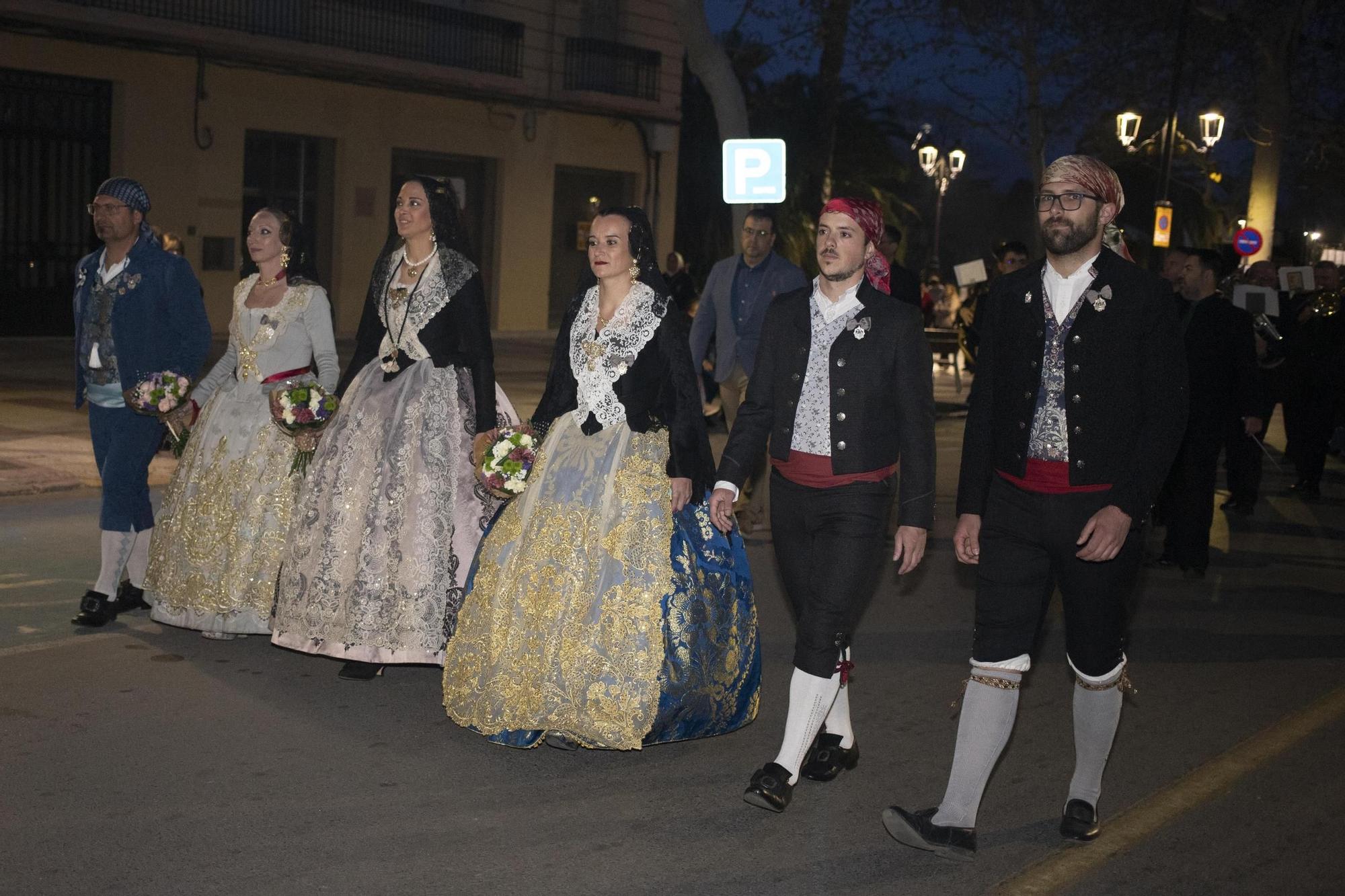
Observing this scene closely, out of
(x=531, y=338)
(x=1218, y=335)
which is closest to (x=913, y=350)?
(x=1218, y=335)

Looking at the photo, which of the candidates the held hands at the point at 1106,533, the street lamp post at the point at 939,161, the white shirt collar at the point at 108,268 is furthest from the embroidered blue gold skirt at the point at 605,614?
the street lamp post at the point at 939,161

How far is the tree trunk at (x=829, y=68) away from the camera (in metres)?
24.4

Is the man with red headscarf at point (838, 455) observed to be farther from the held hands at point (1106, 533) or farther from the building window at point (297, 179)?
the building window at point (297, 179)

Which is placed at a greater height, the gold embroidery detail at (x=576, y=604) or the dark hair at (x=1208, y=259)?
the dark hair at (x=1208, y=259)

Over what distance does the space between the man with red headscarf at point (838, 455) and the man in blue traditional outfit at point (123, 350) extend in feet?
11.0

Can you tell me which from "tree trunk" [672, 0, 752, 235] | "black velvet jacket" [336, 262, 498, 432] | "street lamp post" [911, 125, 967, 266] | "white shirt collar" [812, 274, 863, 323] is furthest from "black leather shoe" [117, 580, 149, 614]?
"street lamp post" [911, 125, 967, 266]

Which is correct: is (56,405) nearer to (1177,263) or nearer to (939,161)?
(1177,263)

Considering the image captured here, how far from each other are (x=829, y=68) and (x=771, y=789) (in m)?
21.9

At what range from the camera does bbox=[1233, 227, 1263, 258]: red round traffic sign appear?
2931cm

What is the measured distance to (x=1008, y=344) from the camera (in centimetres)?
489

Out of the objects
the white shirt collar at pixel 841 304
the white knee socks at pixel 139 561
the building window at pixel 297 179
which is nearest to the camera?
the white shirt collar at pixel 841 304

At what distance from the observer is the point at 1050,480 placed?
478 cm

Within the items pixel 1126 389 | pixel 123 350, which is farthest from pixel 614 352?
pixel 123 350

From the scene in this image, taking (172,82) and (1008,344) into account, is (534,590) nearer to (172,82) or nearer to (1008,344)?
(1008,344)
